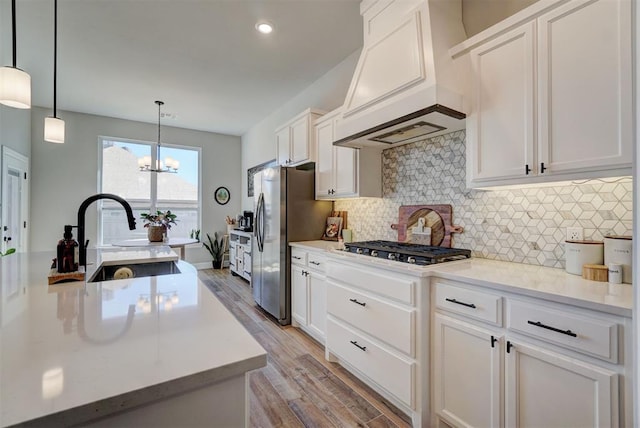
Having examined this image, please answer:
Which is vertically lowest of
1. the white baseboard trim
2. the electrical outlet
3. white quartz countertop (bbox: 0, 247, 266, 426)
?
the white baseboard trim

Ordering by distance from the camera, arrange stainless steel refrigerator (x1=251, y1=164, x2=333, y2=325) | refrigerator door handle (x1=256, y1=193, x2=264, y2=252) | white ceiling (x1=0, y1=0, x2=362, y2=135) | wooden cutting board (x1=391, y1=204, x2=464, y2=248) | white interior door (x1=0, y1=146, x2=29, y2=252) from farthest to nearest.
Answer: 1. white interior door (x1=0, y1=146, x2=29, y2=252)
2. refrigerator door handle (x1=256, y1=193, x2=264, y2=252)
3. stainless steel refrigerator (x1=251, y1=164, x2=333, y2=325)
4. white ceiling (x1=0, y1=0, x2=362, y2=135)
5. wooden cutting board (x1=391, y1=204, x2=464, y2=248)

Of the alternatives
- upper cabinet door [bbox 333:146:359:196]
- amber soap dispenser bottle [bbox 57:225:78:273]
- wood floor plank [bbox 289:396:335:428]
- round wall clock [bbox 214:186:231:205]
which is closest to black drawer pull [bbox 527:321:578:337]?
wood floor plank [bbox 289:396:335:428]

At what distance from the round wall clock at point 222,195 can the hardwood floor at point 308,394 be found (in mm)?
4023

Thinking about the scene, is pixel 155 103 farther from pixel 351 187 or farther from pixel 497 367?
pixel 497 367

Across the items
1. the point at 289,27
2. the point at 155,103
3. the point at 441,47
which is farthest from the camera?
the point at 155,103

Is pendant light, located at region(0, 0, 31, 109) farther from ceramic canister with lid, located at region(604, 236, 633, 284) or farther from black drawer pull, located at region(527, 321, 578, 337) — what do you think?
ceramic canister with lid, located at region(604, 236, 633, 284)

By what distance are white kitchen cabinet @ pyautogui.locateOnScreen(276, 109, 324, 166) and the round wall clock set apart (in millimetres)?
2752

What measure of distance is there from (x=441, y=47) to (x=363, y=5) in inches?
36.6

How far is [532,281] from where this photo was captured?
140 cm

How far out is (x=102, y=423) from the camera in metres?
0.53

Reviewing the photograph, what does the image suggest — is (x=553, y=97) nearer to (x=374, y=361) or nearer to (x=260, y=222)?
(x=374, y=361)

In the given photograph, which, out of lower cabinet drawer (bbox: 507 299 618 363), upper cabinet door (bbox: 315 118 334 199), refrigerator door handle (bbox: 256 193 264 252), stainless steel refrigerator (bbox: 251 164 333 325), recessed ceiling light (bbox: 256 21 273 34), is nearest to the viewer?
lower cabinet drawer (bbox: 507 299 618 363)

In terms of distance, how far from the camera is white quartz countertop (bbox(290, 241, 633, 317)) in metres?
1.12

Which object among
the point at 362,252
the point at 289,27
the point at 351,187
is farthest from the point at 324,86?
A: the point at 362,252
